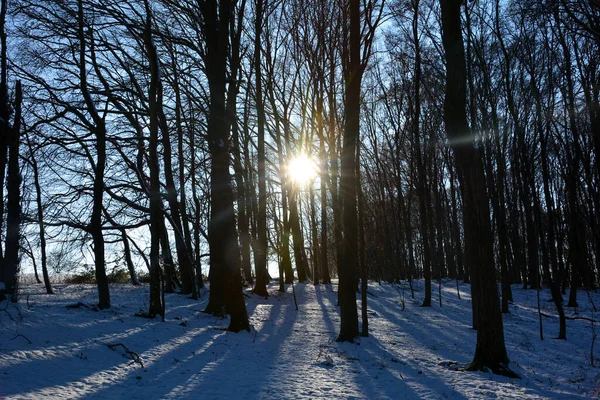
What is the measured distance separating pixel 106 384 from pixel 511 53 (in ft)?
50.2

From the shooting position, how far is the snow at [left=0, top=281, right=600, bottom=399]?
237 inches

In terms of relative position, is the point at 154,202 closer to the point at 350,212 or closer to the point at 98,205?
the point at 98,205

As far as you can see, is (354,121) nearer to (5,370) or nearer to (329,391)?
(329,391)

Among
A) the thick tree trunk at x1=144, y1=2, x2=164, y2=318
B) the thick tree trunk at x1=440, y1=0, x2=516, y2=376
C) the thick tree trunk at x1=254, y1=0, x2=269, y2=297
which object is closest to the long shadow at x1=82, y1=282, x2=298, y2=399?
the thick tree trunk at x1=144, y1=2, x2=164, y2=318

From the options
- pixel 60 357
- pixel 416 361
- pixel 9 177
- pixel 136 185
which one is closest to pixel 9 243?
pixel 9 177

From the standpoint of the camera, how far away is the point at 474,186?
7816 millimetres

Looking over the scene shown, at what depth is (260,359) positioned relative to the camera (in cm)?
826

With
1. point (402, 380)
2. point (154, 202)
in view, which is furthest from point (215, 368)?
point (154, 202)

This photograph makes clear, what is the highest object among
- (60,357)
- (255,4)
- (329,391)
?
(255,4)

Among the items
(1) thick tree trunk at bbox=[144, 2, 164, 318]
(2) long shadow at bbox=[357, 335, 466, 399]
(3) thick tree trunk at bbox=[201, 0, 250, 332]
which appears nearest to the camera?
(2) long shadow at bbox=[357, 335, 466, 399]

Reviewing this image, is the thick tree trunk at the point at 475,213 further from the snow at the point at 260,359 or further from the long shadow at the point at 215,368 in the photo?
the long shadow at the point at 215,368

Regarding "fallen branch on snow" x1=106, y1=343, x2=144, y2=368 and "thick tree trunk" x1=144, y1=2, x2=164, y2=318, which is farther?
"thick tree trunk" x1=144, y1=2, x2=164, y2=318

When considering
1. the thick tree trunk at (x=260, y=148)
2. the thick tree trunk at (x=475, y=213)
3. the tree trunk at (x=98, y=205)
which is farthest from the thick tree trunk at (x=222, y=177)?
the thick tree trunk at (x=475, y=213)

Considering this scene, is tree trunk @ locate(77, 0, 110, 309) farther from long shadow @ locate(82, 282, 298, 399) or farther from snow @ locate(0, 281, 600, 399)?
long shadow @ locate(82, 282, 298, 399)
